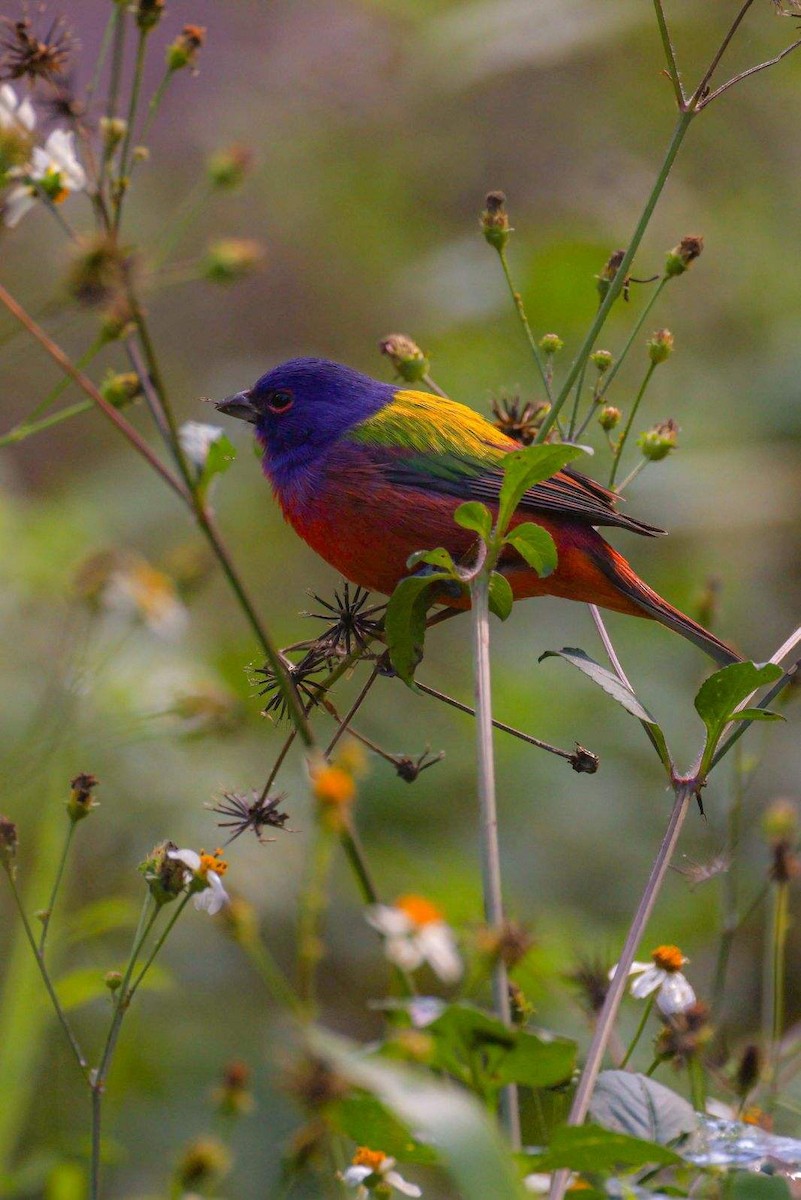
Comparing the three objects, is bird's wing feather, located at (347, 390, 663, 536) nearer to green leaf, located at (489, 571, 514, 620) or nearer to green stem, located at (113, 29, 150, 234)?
green leaf, located at (489, 571, 514, 620)

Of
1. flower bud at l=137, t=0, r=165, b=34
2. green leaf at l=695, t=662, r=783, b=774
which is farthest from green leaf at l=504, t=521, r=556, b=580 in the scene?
flower bud at l=137, t=0, r=165, b=34

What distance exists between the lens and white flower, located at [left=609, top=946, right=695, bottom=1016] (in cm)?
205

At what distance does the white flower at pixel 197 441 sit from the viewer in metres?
1.67

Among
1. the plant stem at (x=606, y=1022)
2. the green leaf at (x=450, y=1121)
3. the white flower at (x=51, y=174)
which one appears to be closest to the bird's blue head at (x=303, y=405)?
Answer: the white flower at (x=51, y=174)

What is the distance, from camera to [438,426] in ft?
11.0

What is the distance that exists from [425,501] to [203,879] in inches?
56.9

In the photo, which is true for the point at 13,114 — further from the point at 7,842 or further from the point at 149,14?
the point at 7,842

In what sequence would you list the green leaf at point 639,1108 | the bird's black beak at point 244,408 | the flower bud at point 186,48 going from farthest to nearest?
the bird's black beak at point 244,408
the flower bud at point 186,48
the green leaf at point 639,1108

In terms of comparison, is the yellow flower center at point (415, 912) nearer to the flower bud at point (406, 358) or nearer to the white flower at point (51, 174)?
the white flower at point (51, 174)

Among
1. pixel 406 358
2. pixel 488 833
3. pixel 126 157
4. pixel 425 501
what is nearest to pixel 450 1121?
pixel 488 833

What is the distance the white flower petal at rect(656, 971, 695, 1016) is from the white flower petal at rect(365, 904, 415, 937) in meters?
0.88

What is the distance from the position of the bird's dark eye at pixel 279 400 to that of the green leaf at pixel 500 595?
59.4 inches

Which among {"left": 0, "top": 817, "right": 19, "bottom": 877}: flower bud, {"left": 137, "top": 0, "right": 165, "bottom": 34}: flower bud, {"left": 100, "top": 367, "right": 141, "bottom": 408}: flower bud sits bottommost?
{"left": 0, "top": 817, "right": 19, "bottom": 877}: flower bud

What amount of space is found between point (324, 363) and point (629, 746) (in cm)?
257
